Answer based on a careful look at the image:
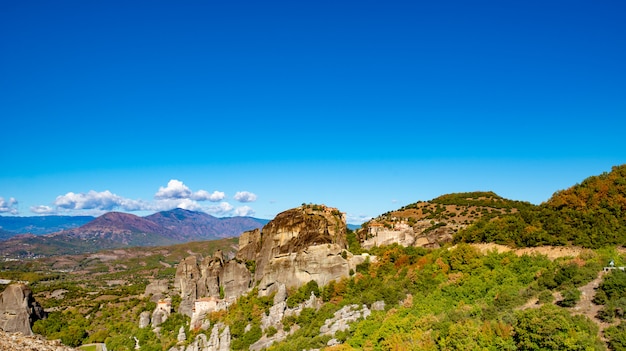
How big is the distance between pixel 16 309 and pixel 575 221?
68.4 m

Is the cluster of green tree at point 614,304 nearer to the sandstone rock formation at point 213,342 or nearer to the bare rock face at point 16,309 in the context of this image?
the sandstone rock formation at point 213,342

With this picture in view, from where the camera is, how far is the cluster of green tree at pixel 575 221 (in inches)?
1457

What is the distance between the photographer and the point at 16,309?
203 feet

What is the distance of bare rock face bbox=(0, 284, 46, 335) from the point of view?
6088cm

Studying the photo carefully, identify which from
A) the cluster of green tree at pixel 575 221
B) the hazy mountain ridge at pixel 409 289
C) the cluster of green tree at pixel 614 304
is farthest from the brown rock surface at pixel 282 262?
the cluster of green tree at pixel 614 304

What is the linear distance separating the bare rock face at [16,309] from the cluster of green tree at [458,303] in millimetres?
40676

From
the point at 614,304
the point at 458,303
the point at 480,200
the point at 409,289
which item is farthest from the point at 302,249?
the point at 480,200

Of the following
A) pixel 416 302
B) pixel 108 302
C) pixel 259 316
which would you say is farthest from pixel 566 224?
pixel 108 302

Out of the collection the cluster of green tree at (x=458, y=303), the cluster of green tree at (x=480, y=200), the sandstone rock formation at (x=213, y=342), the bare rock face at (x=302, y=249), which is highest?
the cluster of green tree at (x=480, y=200)

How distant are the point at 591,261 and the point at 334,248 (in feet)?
84.3

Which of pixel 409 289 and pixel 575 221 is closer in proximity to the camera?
pixel 575 221

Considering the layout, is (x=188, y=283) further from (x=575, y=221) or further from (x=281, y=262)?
(x=575, y=221)

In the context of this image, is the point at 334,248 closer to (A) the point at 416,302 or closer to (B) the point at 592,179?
(A) the point at 416,302

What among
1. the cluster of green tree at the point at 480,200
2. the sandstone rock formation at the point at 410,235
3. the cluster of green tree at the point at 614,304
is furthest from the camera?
the cluster of green tree at the point at 480,200
